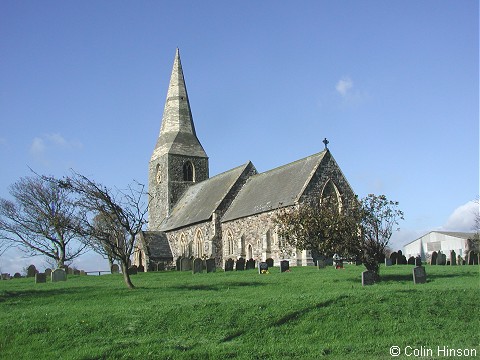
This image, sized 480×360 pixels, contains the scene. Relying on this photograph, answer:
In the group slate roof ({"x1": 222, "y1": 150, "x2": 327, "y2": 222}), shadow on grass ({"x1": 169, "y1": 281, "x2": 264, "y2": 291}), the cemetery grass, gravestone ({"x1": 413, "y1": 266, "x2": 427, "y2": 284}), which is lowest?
the cemetery grass

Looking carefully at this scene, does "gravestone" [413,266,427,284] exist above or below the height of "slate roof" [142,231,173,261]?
below

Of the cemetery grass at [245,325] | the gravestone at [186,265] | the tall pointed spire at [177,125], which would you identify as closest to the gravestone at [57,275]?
the gravestone at [186,265]

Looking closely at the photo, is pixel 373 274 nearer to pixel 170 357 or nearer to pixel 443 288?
pixel 443 288

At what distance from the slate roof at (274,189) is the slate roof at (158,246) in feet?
24.0

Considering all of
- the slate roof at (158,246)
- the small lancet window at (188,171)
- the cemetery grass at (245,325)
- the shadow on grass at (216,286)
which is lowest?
the cemetery grass at (245,325)

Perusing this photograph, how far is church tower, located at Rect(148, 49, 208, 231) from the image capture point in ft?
160

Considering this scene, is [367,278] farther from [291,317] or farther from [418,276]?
[291,317]

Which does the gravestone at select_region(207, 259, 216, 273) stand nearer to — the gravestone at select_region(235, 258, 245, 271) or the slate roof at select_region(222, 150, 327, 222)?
the gravestone at select_region(235, 258, 245, 271)

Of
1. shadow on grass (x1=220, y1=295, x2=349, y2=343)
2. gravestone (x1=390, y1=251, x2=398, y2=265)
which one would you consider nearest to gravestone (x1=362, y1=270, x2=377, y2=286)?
shadow on grass (x1=220, y1=295, x2=349, y2=343)

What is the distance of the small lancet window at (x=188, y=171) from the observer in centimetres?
4949

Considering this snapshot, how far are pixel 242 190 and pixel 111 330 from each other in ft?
90.1

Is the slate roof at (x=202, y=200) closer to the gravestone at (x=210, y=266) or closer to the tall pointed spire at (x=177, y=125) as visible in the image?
the tall pointed spire at (x=177, y=125)

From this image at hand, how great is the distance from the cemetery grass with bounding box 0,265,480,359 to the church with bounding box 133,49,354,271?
9.72 meters

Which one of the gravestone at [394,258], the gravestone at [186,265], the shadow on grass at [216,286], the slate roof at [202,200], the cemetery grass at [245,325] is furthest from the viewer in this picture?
the slate roof at [202,200]
